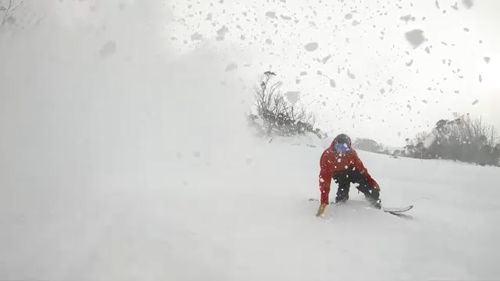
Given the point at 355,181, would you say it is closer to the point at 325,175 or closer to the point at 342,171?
the point at 342,171

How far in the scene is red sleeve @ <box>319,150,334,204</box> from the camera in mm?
4297

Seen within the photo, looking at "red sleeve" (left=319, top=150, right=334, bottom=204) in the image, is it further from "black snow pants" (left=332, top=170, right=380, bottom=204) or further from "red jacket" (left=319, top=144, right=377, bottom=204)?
"black snow pants" (left=332, top=170, right=380, bottom=204)

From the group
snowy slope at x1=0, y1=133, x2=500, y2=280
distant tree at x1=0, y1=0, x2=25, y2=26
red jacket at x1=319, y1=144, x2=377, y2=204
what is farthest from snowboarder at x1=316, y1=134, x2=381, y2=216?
distant tree at x1=0, y1=0, x2=25, y2=26

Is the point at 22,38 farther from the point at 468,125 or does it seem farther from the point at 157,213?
the point at 468,125

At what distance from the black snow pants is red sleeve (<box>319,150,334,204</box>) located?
0.35 meters

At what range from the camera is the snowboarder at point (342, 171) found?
4367 millimetres

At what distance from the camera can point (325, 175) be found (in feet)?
14.5

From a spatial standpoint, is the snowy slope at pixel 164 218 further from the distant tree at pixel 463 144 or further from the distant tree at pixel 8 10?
the distant tree at pixel 463 144

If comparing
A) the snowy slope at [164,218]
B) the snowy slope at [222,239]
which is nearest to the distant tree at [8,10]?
the snowy slope at [164,218]

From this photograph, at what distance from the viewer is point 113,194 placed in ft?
15.5

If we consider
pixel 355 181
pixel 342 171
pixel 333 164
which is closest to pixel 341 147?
pixel 333 164

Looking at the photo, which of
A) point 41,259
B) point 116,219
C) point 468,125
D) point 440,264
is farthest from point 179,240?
point 468,125

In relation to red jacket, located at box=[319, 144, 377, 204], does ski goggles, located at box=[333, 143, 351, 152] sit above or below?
above

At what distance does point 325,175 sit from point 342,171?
42cm
